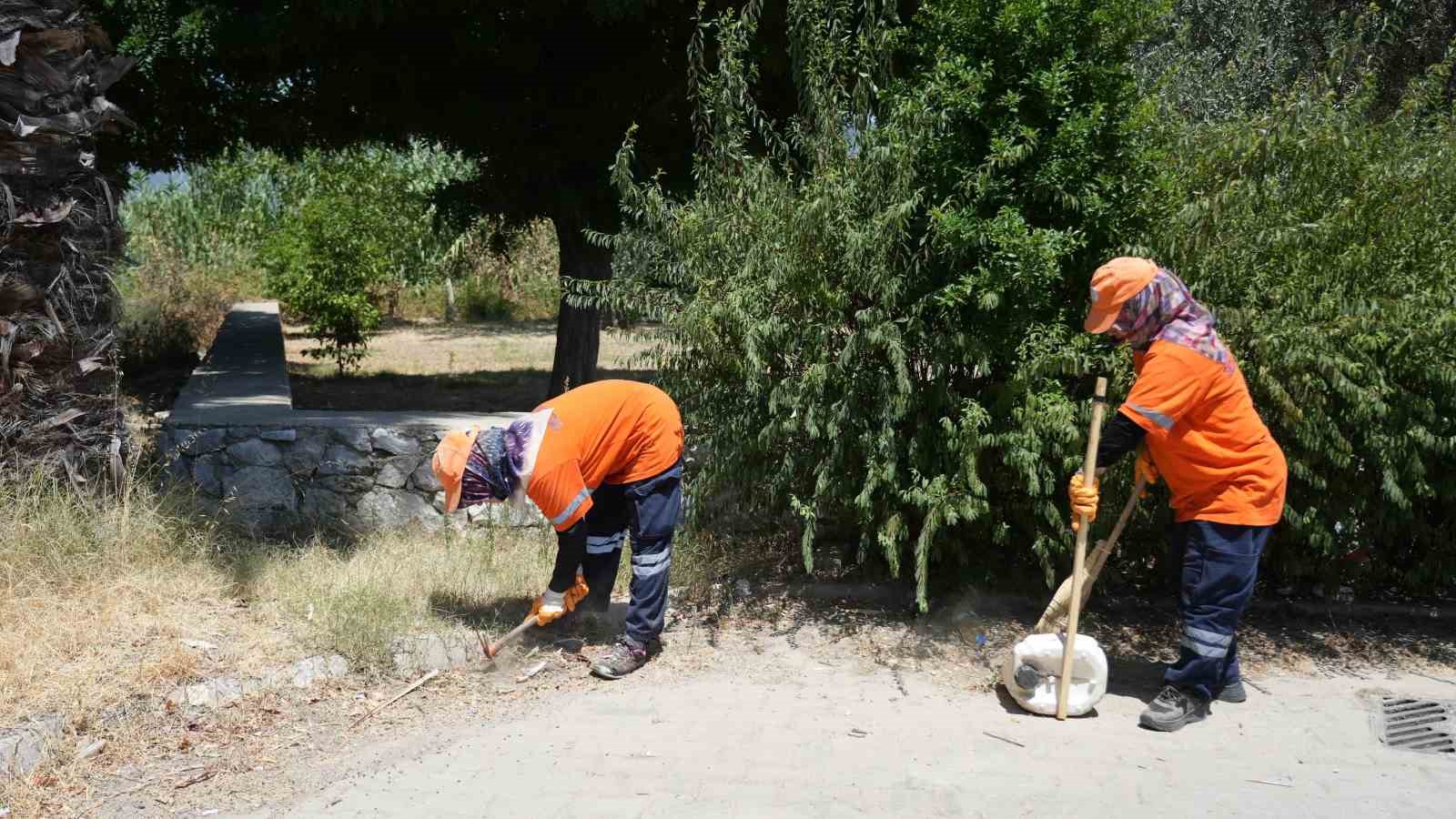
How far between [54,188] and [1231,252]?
561 cm

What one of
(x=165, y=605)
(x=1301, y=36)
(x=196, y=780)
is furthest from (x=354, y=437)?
(x=1301, y=36)

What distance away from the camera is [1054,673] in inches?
189

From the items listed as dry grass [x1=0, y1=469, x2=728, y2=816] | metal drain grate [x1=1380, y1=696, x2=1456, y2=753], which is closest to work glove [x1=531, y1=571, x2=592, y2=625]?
dry grass [x1=0, y1=469, x2=728, y2=816]

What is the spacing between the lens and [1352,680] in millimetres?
5270

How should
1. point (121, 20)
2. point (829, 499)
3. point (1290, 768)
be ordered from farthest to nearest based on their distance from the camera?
point (121, 20) → point (829, 499) → point (1290, 768)

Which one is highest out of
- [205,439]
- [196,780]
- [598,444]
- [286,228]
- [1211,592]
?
[286,228]

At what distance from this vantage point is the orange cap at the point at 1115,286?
4.55 m

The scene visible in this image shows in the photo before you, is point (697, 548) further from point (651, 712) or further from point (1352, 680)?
point (1352, 680)

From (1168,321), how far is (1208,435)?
0.46 metres

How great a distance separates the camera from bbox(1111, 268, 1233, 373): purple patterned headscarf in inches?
179

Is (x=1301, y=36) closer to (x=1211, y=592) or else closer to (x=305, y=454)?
(x=1211, y=592)

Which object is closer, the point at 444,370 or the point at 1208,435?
the point at 1208,435

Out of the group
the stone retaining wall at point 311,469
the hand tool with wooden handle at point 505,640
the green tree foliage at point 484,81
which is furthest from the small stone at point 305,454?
the green tree foliage at point 484,81

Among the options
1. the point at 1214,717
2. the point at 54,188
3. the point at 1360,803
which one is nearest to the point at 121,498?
the point at 54,188
